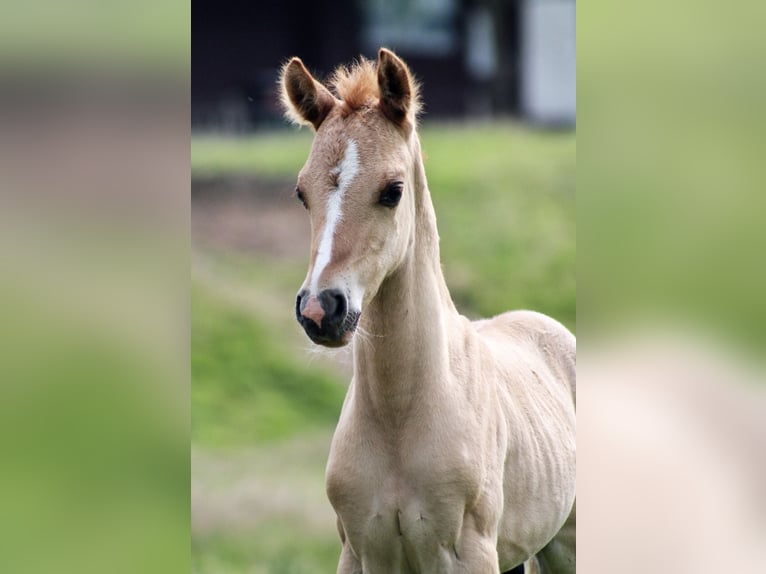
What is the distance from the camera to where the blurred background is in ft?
25.6

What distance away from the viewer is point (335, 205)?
2.29 metres

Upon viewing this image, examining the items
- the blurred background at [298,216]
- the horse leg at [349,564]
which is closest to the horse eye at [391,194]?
the horse leg at [349,564]

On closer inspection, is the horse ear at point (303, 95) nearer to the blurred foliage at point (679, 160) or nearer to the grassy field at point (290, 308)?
the blurred foliage at point (679, 160)

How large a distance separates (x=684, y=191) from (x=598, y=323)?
168 mm

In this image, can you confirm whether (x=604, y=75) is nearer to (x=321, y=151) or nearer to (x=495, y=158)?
(x=321, y=151)

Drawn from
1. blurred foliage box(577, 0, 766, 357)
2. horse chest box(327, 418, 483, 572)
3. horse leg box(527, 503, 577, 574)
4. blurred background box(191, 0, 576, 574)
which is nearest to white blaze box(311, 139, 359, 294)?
horse chest box(327, 418, 483, 572)

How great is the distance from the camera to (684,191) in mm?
1102

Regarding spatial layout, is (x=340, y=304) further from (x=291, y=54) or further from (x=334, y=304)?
(x=291, y=54)

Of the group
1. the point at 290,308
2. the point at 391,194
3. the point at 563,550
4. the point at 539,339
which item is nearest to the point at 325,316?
the point at 391,194

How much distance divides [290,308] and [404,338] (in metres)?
7.06

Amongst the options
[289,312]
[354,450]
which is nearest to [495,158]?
[289,312]

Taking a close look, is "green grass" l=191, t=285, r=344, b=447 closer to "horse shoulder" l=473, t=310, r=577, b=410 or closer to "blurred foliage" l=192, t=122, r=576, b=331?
"blurred foliage" l=192, t=122, r=576, b=331

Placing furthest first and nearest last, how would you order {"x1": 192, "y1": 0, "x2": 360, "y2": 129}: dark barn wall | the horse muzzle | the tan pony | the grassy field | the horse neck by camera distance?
1. {"x1": 192, "y1": 0, "x2": 360, "y2": 129}: dark barn wall
2. the grassy field
3. the horse neck
4. the tan pony
5. the horse muzzle

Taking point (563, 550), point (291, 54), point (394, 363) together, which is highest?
point (291, 54)
